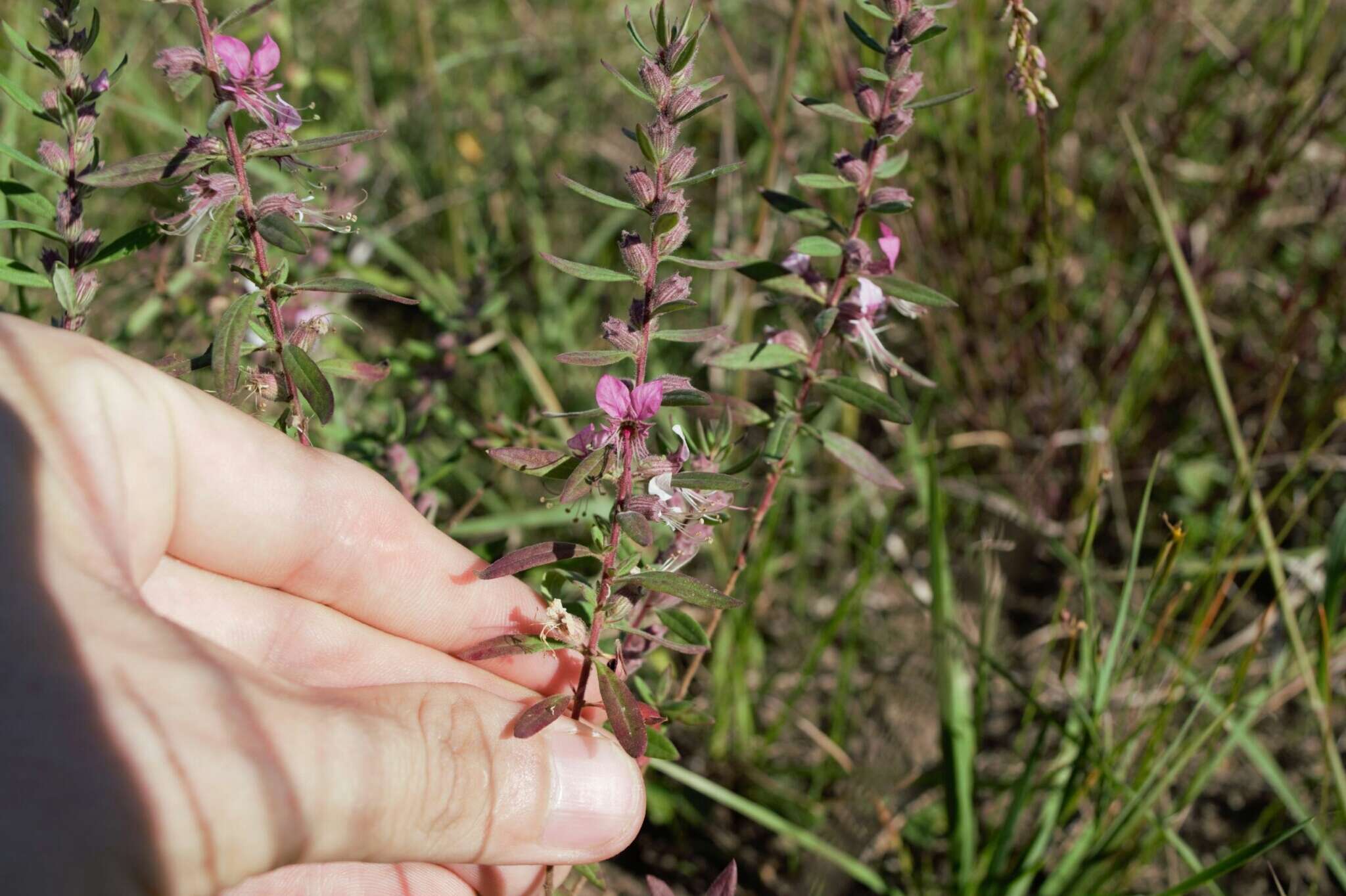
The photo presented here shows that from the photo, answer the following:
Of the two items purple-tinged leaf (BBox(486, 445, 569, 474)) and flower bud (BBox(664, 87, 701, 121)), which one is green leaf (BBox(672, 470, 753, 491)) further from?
flower bud (BBox(664, 87, 701, 121))

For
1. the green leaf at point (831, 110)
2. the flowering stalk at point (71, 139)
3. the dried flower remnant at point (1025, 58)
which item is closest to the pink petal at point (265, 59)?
the flowering stalk at point (71, 139)

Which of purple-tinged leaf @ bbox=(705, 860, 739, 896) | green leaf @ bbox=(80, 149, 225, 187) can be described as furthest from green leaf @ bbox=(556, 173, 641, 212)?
purple-tinged leaf @ bbox=(705, 860, 739, 896)

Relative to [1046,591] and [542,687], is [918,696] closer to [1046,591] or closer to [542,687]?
[1046,591]

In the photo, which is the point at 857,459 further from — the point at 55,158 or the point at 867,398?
the point at 55,158

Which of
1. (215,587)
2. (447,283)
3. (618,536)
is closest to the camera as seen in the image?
(618,536)

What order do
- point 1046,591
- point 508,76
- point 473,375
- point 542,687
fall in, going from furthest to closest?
point 508,76 → point 473,375 → point 1046,591 → point 542,687

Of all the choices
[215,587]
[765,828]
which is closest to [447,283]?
[215,587]
